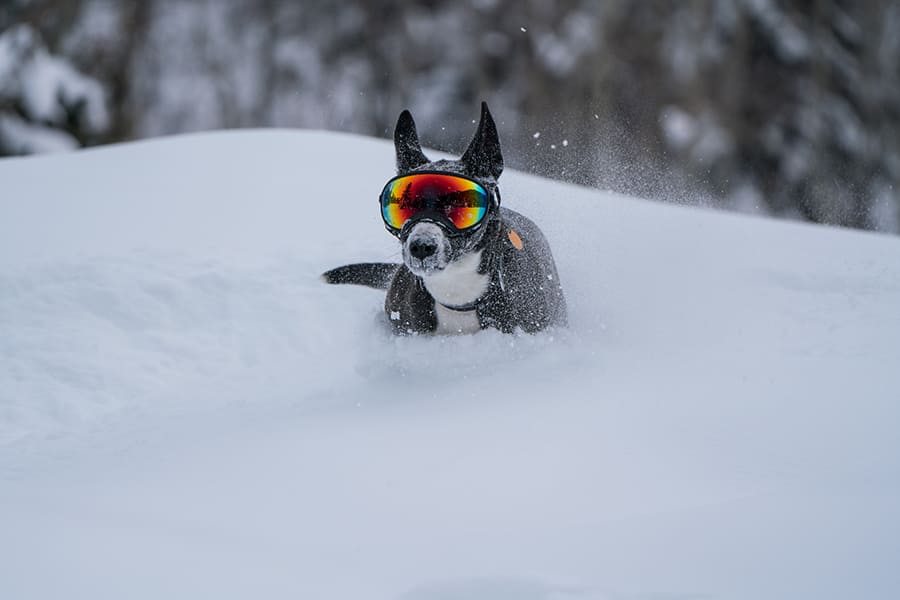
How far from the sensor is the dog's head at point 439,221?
12.1 feet

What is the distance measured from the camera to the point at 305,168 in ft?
20.6

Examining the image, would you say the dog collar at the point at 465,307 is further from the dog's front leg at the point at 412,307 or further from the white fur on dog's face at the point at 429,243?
the white fur on dog's face at the point at 429,243

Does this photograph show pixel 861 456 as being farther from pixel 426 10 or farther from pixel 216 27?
pixel 216 27

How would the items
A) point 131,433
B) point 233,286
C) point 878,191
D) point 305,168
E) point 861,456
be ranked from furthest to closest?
point 878,191, point 305,168, point 233,286, point 131,433, point 861,456

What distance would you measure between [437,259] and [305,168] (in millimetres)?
2763

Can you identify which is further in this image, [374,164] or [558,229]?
[374,164]

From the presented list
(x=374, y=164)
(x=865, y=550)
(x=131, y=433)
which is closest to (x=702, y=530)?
(x=865, y=550)

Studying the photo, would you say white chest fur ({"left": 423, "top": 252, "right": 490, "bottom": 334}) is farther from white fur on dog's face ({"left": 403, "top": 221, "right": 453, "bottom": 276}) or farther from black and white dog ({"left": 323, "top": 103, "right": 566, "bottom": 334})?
white fur on dog's face ({"left": 403, "top": 221, "right": 453, "bottom": 276})

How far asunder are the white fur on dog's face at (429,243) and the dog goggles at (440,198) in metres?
0.05

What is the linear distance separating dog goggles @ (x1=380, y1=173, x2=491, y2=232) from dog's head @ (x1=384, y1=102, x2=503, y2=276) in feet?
0.10

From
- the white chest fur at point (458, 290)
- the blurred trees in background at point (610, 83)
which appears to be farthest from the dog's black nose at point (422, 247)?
the blurred trees in background at point (610, 83)

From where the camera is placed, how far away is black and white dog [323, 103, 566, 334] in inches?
146

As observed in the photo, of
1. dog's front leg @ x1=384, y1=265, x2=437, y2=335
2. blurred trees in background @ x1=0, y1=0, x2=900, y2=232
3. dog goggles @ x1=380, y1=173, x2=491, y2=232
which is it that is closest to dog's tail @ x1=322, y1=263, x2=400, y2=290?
dog's front leg @ x1=384, y1=265, x2=437, y2=335

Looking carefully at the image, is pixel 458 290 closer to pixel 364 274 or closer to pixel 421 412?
pixel 364 274
